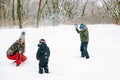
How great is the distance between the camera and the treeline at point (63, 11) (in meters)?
40.0

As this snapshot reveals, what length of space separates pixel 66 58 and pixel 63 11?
43557 mm

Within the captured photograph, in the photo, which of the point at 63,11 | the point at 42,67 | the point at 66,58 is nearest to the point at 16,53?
the point at 42,67

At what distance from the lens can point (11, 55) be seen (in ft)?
43.0

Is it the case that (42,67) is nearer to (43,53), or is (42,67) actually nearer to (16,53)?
(43,53)

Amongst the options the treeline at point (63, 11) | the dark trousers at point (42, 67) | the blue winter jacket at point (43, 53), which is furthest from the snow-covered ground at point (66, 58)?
the treeline at point (63, 11)

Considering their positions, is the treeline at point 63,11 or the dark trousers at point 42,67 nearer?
the dark trousers at point 42,67

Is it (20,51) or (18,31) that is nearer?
(20,51)

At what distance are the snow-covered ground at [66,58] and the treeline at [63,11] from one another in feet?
35.3

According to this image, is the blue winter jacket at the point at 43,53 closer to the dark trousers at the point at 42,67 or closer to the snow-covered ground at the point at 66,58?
the dark trousers at the point at 42,67

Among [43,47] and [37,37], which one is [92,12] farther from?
[43,47]

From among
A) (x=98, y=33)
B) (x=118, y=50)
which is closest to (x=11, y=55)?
(x=118, y=50)

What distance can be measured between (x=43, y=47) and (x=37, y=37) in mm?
8953

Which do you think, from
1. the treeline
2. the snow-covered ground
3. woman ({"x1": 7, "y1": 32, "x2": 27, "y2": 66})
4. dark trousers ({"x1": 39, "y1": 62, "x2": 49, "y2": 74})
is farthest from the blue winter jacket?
Answer: the treeline

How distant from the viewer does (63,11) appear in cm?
5819
